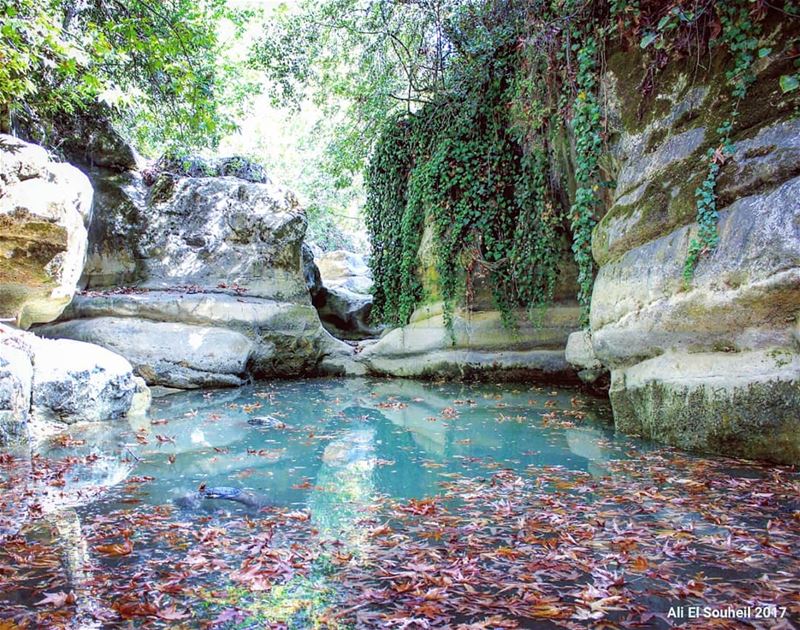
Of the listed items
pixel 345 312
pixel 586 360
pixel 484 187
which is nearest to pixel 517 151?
pixel 484 187

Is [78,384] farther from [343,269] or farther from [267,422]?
[343,269]

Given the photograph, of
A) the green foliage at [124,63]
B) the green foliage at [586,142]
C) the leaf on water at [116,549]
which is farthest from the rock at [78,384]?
the green foliage at [586,142]

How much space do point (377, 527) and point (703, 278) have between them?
3.79m

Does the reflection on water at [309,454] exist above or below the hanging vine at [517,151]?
below

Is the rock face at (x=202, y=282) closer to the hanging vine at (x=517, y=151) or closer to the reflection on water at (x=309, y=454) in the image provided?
the reflection on water at (x=309, y=454)

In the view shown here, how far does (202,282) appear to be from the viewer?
1387 centimetres

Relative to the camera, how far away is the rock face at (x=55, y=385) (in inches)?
251

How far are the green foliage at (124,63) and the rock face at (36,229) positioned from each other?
95 centimetres

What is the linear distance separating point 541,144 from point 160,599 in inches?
356

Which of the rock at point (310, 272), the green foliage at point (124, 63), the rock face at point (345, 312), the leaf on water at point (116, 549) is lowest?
the leaf on water at point (116, 549)

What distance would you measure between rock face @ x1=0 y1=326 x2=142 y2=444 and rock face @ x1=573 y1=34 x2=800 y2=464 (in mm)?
6634

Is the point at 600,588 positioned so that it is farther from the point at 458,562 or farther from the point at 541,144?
the point at 541,144

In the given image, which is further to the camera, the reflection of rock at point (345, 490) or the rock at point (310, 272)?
the rock at point (310, 272)

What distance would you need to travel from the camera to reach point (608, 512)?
3947 mm
